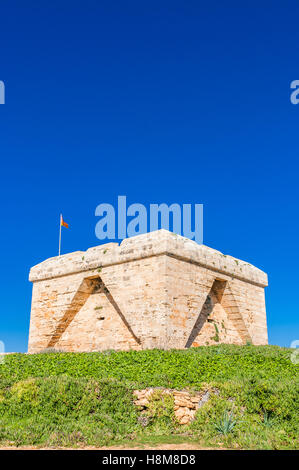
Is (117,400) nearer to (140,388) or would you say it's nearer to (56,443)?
(140,388)

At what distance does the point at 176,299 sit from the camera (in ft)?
52.0

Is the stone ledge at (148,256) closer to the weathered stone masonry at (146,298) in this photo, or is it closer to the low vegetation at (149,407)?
the weathered stone masonry at (146,298)

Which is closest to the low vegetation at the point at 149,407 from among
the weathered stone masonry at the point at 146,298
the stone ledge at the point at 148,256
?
the weathered stone masonry at the point at 146,298

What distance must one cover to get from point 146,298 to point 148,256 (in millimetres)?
1494

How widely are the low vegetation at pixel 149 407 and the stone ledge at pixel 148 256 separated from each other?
16.5 ft

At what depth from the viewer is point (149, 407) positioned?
927cm

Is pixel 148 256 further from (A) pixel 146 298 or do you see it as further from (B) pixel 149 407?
(B) pixel 149 407

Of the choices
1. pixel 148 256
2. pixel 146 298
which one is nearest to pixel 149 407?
pixel 146 298

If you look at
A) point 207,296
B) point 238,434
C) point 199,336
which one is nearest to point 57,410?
point 238,434

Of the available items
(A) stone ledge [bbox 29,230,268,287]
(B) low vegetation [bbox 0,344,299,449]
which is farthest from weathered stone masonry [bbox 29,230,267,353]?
(B) low vegetation [bbox 0,344,299,449]

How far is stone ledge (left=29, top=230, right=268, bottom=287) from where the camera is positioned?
16.3 metres

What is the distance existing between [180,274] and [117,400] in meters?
7.40

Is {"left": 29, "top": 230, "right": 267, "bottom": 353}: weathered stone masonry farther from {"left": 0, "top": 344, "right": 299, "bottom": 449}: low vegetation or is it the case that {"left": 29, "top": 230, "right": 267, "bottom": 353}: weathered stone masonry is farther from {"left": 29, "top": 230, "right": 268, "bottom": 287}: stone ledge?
{"left": 0, "top": 344, "right": 299, "bottom": 449}: low vegetation

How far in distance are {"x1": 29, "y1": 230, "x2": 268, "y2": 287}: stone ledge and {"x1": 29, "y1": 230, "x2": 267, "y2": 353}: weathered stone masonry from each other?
4 cm
